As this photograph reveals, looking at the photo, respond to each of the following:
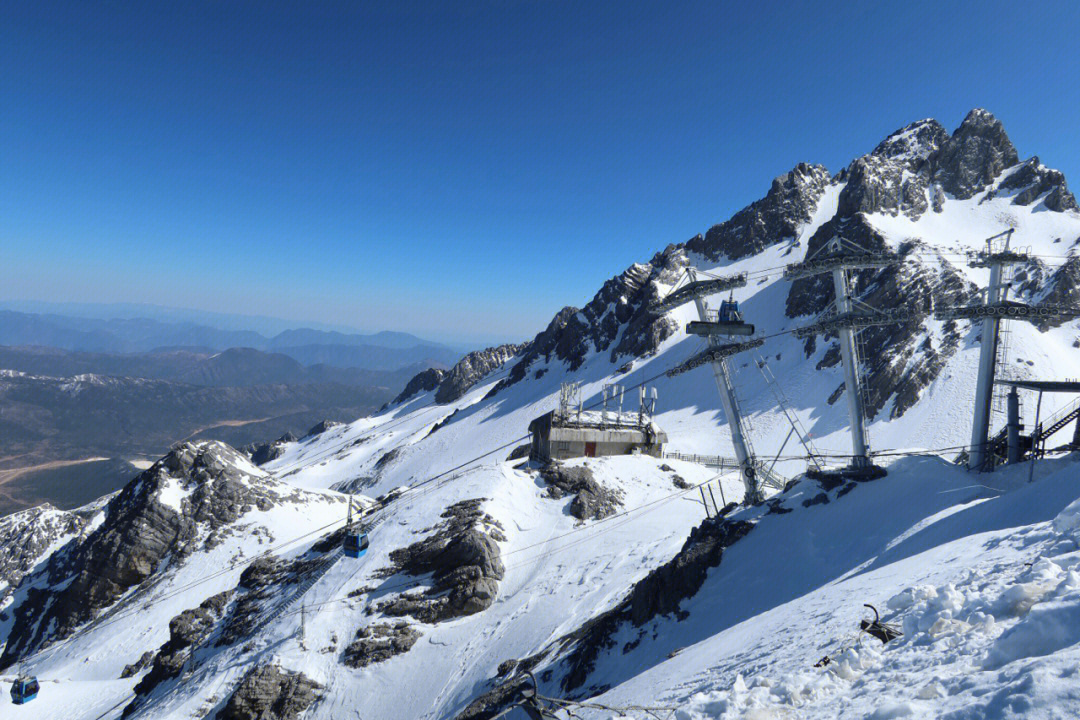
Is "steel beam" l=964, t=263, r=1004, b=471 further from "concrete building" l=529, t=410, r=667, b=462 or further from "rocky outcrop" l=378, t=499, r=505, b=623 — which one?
"concrete building" l=529, t=410, r=667, b=462

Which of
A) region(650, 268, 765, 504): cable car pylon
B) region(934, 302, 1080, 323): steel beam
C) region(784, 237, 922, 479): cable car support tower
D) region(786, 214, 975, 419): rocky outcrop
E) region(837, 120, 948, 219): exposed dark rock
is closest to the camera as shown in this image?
region(934, 302, 1080, 323): steel beam

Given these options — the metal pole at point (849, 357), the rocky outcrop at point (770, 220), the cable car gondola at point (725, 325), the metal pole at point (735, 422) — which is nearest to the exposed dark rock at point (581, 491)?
the metal pole at point (735, 422)

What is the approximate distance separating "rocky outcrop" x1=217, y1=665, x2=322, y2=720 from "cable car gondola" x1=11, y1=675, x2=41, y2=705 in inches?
620

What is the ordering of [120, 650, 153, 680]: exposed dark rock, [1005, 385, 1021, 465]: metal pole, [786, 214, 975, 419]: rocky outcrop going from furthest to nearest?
1. [786, 214, 975, 419]: rocky outcrop
2. [120, 650, 153, 680]: exposed dark rock
3. [1005, 385, 1021, 465]: metal pole

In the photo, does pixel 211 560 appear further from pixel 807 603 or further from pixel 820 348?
pixel 820 348

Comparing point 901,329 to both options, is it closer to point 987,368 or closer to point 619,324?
point 987,368

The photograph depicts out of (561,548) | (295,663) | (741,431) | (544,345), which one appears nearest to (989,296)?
(741,431)

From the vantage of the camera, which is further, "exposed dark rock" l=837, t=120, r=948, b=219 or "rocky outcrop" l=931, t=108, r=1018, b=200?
"rocky outcrop" l=931, t=108, r=1018, b=200

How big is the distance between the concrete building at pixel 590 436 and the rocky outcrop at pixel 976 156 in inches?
4339

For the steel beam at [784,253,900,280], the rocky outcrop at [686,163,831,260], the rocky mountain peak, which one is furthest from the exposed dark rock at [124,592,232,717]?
the rocky mountain peak

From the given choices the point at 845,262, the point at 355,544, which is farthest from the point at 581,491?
the point at 845,262

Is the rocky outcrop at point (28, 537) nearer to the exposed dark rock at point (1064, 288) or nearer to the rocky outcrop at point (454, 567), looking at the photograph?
the rocky outcrop at point (454, 567)

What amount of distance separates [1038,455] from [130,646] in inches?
2323

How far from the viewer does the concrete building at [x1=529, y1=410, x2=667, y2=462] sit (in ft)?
163
